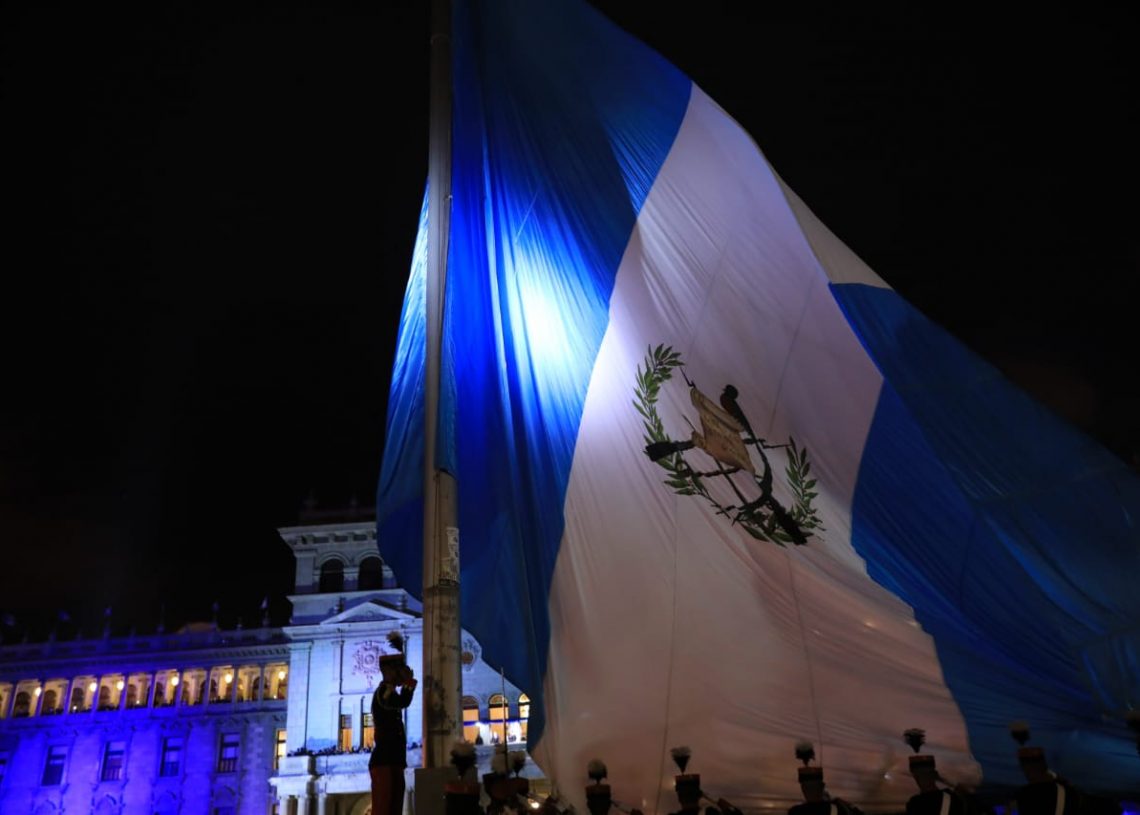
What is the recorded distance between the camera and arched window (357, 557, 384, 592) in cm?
4157

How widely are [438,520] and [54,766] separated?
45075mm

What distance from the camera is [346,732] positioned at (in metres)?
37.2

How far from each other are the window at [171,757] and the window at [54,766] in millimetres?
4860

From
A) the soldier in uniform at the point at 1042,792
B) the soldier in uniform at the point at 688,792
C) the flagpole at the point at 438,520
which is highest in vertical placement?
the flagpole at the point at 438,520

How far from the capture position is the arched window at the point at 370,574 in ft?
A: 136

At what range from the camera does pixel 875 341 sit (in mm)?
7527

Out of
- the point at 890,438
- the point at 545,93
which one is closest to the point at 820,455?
the point at 890,438

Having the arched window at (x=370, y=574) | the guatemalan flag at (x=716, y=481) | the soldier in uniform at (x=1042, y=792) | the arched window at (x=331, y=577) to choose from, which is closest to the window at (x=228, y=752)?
the arched window at (x=331, y=577)

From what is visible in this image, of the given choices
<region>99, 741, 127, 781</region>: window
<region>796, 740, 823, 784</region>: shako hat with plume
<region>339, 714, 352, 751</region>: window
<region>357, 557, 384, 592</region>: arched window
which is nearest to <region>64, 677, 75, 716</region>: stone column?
<region>99, 741, 127, 781</region>: window

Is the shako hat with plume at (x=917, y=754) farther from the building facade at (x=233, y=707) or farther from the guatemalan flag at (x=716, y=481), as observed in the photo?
the building facade at (x=233, y=707)

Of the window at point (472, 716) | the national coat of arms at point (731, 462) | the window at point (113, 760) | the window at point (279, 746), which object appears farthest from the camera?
the window at point (279, 746)

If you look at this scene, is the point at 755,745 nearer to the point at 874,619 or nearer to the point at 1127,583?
the point at 874,619

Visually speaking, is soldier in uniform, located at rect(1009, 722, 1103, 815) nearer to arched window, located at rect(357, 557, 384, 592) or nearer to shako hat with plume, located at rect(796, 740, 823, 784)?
shako hat with plume, located at rect(796, 740, 823, 784)

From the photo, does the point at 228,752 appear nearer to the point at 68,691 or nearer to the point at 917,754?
the point at 68,691
